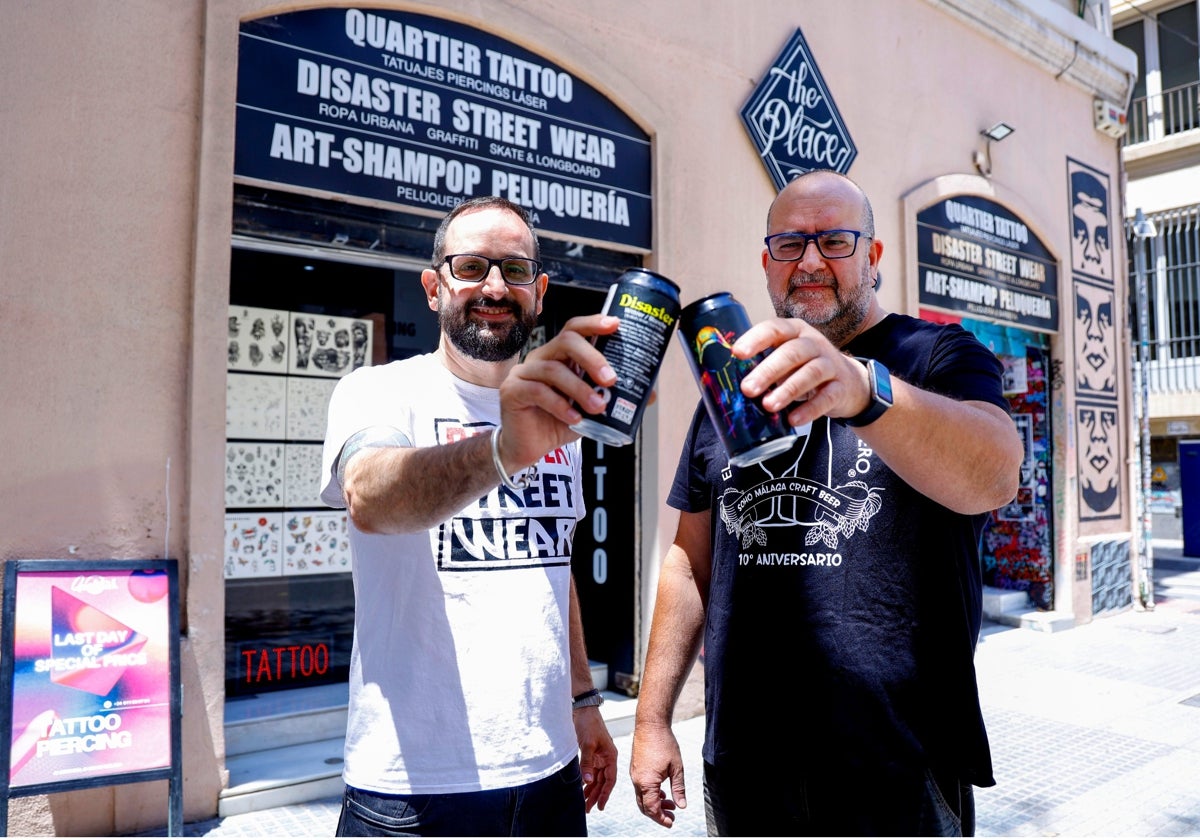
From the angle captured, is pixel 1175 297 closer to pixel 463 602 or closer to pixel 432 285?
pixel 432 285

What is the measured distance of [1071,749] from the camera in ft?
16.2

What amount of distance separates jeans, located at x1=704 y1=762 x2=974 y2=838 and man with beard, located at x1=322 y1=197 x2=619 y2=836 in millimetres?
407

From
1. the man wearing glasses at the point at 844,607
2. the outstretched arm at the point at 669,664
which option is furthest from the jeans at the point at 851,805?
the outstretched arm at the point at 669,664

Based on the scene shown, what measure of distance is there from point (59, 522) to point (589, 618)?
3.20 meters

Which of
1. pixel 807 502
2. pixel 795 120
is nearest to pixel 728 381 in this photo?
pixel 807 502

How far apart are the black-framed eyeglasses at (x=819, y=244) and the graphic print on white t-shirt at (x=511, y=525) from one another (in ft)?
2.25

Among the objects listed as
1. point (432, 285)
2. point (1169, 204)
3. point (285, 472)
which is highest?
→ point (1169, 204)

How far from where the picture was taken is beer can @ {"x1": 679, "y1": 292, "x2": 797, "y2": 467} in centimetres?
120

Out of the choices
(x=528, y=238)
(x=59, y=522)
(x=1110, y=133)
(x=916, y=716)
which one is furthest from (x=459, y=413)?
(x=1110, y=133)

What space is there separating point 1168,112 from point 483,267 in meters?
22.1

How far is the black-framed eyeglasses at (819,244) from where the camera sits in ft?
6.12

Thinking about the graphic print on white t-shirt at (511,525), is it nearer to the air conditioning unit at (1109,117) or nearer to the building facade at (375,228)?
the building facade at (375,228)

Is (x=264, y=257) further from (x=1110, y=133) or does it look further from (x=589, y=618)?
(x=1110, y=133)

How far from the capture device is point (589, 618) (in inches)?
224
